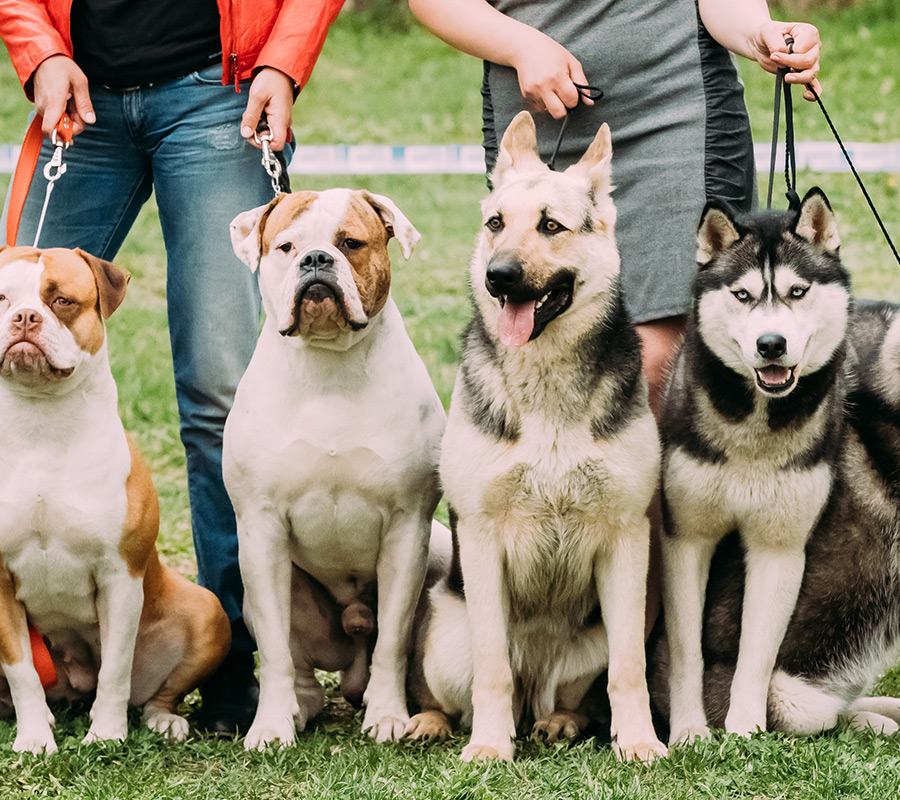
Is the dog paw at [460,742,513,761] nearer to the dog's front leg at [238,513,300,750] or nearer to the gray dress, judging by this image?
the dog's front leg at [238,513,300,750]

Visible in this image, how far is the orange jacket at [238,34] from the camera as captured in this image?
12.2ft

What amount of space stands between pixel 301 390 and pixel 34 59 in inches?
53.4

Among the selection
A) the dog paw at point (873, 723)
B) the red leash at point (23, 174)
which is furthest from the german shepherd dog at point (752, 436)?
the red leash at point (23, 174)

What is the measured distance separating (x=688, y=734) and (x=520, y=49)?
6.85 feet

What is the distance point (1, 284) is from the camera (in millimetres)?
3324

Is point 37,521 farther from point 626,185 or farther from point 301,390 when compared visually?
point 626,185

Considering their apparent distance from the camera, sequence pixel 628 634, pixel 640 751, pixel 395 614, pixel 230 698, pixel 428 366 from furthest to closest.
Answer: pixel 428 366 < pixel 230 698 < pixel 395 614 < pixel 628 634 < pixel 640 751

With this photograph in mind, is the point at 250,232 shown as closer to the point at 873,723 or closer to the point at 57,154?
the point at 57,154

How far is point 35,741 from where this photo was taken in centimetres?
336

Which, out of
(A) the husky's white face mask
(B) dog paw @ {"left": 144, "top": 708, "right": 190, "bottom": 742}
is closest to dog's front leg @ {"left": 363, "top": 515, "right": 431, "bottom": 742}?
(B) dog paw @ {"left": 144, "top": 708, "right": 190, "bottom": 742}

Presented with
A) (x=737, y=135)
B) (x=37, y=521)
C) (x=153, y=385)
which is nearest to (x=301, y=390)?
(x=37, y=521)

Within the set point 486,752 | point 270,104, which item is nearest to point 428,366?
point 270,104

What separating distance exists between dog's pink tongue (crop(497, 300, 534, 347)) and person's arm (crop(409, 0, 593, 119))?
0.67m

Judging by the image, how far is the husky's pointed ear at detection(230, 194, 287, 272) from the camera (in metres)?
3.62
